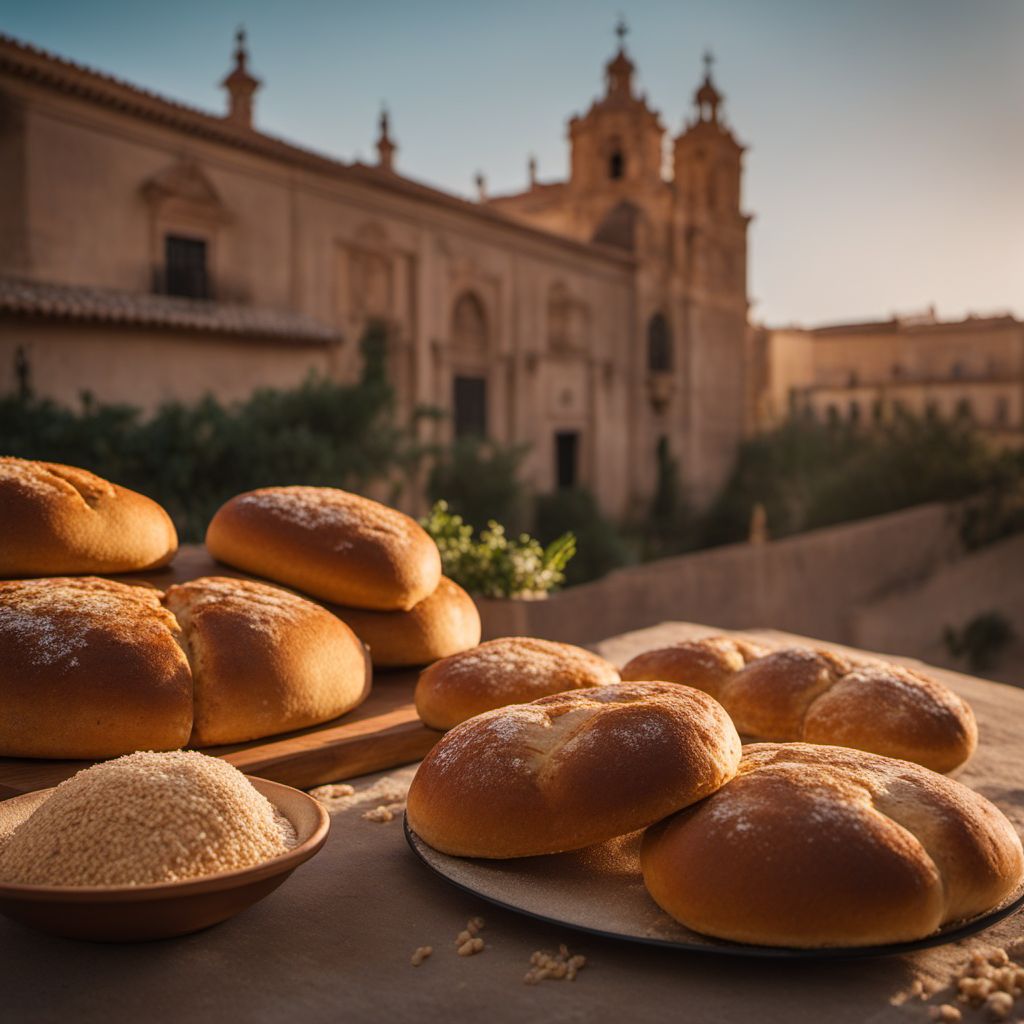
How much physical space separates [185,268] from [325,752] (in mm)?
14452

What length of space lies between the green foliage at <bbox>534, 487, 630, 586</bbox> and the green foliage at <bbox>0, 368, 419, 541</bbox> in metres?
6.35

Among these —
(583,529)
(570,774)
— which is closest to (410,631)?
Result: (570,774)

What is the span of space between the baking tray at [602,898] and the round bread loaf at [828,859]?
0.05ft

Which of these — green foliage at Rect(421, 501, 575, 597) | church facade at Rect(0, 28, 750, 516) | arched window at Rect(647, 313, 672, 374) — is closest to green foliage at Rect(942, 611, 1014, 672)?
church facade at Rect(0, 28, 750, 516)

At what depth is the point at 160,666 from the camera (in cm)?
202

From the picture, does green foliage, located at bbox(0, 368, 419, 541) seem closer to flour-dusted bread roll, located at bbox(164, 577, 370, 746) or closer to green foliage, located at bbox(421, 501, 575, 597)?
green foliage, located at bbox(421, 501, 575, 597)

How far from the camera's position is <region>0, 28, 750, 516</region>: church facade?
523 inches

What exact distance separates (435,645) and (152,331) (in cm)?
1265

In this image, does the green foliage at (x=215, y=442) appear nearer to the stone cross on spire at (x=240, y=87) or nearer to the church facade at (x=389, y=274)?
the church facade at (x=389, y=274)

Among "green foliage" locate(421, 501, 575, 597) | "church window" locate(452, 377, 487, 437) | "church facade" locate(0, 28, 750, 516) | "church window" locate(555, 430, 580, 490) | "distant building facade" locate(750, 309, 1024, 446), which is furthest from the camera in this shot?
"distant building facade" locate(750, 309, 1024, 446)

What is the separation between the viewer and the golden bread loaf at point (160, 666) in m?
1.94

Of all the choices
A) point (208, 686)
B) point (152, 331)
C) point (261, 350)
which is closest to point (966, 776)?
point (208, 686)

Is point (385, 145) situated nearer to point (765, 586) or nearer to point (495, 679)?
point (765, 586)

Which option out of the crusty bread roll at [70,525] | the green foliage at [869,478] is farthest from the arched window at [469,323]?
the crusty bread roll at [70,525]
